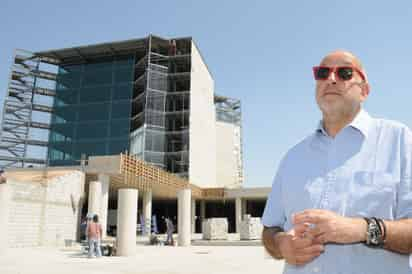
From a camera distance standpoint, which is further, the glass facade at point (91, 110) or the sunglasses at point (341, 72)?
the glass facade at point (91, 110)

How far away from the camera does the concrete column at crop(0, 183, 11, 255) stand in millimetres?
13430

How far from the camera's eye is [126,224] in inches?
608

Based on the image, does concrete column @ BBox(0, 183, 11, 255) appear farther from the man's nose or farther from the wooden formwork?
the man's nose

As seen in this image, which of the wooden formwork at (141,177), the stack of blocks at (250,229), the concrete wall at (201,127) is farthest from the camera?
the concrete wall at (201,127)

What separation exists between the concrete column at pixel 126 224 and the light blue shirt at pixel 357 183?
47.3 ft

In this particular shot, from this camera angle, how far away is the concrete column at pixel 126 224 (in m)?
15.1

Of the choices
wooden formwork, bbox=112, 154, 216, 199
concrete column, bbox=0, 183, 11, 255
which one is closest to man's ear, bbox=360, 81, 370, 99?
concrete column, bbox=0, 183, 11, 255

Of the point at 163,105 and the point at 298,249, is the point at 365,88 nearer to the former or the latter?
the point at 298,249

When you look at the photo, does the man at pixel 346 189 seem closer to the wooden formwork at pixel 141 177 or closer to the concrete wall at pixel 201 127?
the wooden formwork at pixel 141 177

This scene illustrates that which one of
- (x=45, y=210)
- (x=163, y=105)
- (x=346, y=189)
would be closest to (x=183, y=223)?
(x=45, y=210)

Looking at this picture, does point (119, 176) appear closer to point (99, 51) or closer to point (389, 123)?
point (389, 123)

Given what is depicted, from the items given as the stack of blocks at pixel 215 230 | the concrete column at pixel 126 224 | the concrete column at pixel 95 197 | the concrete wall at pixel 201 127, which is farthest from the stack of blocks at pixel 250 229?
the concrete wall at pixel 201 127

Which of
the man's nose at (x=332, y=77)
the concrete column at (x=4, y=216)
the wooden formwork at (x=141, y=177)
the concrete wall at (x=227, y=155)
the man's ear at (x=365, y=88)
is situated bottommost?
the concrete column at (x=4, y=216)

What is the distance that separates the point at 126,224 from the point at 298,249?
14.8m
